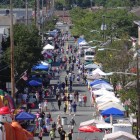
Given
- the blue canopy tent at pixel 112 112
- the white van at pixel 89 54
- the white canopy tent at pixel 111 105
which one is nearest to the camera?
the blue canopy tent at pixel 112 112

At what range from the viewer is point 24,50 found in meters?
55.2

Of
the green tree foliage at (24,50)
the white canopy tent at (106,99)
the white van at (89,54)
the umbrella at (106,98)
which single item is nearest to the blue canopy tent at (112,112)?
the white canopy tent at (106,99)

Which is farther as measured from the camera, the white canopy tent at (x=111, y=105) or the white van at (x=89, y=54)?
the white van at (x=89, y=54)

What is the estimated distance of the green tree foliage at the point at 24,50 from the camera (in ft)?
178

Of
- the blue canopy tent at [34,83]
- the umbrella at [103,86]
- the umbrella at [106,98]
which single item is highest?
the umbrella at [106,98]

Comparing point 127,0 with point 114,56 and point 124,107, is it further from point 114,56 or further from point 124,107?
point 124,107

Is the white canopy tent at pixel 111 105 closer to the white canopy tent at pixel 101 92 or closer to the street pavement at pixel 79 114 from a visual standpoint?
the street pavement at pixel 79 114

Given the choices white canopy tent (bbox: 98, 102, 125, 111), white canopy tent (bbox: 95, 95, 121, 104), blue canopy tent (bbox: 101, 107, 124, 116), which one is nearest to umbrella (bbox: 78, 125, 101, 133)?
blue canopy tent (bbox: 101, 107, 124, 116)

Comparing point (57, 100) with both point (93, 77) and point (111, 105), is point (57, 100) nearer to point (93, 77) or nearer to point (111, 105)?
point (93, 77)

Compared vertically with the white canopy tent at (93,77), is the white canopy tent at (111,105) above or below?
above

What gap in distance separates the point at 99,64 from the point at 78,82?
16.0ft

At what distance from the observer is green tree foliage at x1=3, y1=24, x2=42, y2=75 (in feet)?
178

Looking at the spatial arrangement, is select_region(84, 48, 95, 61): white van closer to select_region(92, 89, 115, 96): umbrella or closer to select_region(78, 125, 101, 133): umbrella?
select_region(92, 89, 115, 96): umbrella

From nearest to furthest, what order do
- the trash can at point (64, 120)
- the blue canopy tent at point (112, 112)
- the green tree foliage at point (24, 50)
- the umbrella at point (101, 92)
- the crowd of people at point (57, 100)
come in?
the crowd of people at point (57, 100) < the blue canopy tent at point (112, 112) < the trash can at point (64, 120) < the umbrella at point (101, 92) < the green tree foliage at point (24, 50)
